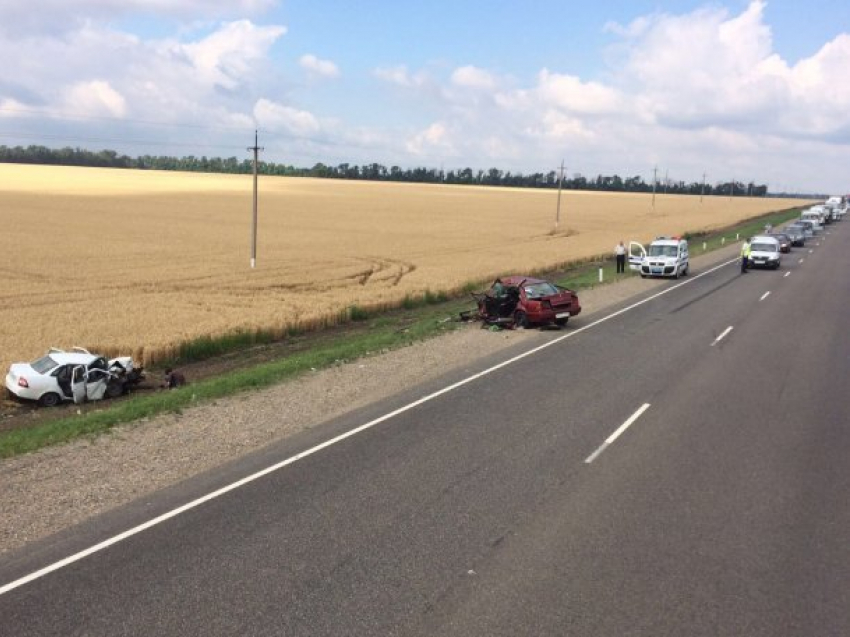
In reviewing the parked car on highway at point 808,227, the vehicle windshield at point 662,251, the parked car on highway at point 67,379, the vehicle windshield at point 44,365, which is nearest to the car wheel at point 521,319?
the parked car on highway at point 67,379

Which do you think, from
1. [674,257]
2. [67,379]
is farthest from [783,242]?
[67,379]

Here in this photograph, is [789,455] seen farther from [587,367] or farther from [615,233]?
[615,233]

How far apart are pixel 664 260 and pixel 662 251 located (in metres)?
1.26

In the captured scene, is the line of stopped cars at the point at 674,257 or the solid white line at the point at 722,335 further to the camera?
the line of stopped cars at the point at 674,257

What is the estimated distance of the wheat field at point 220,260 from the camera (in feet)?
70.9

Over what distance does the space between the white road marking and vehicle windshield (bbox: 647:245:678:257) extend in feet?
77.6

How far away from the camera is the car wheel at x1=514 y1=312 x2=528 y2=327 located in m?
20.2

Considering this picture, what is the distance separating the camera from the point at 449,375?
14.5 meters

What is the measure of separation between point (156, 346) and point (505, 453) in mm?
11498

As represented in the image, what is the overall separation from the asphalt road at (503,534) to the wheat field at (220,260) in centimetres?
1062

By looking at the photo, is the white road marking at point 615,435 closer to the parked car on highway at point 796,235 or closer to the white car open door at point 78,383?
the white car open door at point 78,383

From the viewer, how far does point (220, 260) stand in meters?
39.6

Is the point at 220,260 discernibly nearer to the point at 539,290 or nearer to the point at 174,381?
the point at 539,290

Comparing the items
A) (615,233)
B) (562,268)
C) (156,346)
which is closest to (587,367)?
(156,346)
